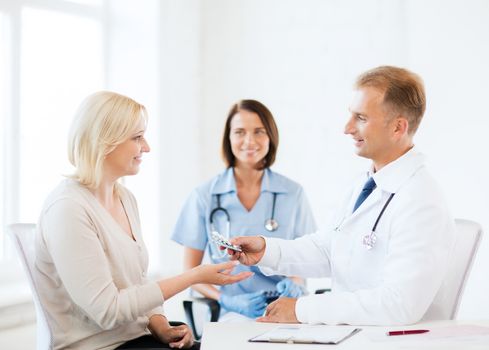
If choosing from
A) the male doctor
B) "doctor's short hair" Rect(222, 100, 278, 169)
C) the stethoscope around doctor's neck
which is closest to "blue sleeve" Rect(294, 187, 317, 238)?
the stethoscope around doctor's neck

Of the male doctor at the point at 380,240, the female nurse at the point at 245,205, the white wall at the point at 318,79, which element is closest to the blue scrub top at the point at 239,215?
the female nurse at the point at 245,205

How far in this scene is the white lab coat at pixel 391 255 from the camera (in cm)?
167

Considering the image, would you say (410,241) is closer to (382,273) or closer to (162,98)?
(382,273)

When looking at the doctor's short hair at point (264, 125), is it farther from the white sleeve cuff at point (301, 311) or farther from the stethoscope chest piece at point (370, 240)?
the white sleeve cuff at point (301, 311)

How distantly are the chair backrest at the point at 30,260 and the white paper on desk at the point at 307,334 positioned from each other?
2.10 ft

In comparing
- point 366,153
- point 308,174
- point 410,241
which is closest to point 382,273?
point 410,241

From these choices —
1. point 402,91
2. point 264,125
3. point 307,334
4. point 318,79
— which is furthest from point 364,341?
point 318,79

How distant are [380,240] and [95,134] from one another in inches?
35.0

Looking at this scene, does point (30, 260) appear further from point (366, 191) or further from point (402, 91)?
point (402, 91)

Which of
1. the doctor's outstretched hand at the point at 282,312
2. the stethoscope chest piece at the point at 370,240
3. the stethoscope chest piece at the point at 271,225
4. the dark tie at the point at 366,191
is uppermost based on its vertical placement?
the dark tie at the point at 366,191

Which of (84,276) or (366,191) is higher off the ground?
(366,191)

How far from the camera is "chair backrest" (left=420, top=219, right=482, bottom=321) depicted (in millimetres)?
1875

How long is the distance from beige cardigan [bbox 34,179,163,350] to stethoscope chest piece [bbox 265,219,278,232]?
91cm

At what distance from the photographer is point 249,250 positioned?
6.93ft
